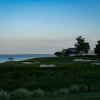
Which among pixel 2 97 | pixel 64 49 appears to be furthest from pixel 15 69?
pixel 64 49

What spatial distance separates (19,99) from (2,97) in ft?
4.11

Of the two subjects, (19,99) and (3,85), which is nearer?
(19,99)

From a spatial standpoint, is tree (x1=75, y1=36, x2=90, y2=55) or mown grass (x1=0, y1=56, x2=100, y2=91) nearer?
mown grass (x1=0, y1=56, x2=100, y2=91)

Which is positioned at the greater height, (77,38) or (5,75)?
(77,38)

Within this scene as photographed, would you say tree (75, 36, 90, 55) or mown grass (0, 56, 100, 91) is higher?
tree (75, 36, 90, 55)

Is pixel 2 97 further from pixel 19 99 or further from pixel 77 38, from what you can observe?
pixel 77 38

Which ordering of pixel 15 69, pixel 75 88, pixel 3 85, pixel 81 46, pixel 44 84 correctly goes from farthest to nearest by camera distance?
1. pixel 81 46
2. pixel 15 69
3. pixel 3 85
4. pixel 44 84
5. pixel 75 88

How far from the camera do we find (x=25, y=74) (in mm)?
35750

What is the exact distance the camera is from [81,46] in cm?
10744

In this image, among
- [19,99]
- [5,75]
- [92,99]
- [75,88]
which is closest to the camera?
[92,99]

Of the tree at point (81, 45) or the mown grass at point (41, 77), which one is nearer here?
the mown grass at point (41, 77)

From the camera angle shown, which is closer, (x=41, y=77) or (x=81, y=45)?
(x=41, y=77)

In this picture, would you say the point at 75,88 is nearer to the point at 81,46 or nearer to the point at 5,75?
the point at 5,75

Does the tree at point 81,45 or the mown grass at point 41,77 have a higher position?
the tree at point 81,45
